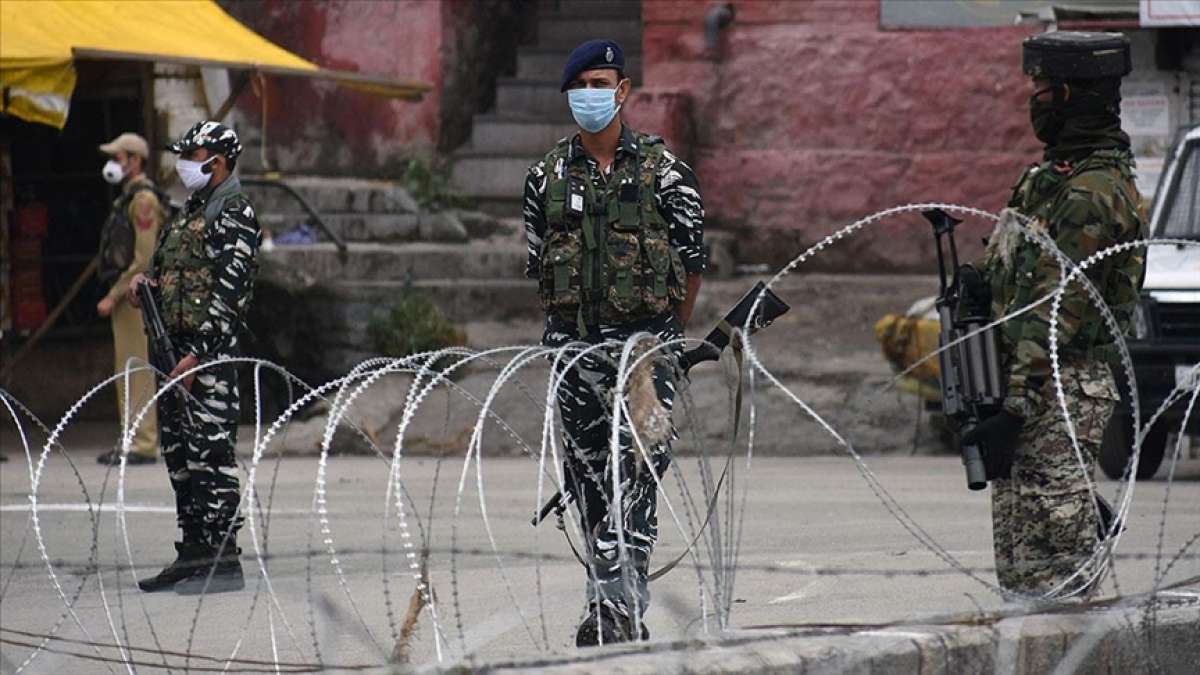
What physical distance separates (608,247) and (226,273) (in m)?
2.28

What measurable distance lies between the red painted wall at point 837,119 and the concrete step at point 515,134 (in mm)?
983

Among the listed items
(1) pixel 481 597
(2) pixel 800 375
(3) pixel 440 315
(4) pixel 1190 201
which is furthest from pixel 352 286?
(1) pixel 481 597

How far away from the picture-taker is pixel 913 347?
13.7 metres

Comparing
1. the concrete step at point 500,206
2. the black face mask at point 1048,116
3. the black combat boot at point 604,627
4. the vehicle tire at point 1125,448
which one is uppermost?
the black face mask at point 1048,116

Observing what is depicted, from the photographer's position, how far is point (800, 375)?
581 inches

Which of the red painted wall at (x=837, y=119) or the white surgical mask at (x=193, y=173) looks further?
the red painted wall at (x=837, y=119)

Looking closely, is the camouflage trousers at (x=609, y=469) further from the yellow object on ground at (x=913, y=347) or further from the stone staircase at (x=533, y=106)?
the stone staircase at (x=533, y=106)

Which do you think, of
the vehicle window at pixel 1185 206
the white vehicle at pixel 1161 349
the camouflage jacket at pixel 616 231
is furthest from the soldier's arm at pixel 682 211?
the vehicle window at pixel 1185 206

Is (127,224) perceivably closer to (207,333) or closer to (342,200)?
(207,333)

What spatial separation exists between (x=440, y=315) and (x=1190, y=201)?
5678 mm

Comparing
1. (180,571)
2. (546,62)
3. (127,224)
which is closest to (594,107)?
(180,571)

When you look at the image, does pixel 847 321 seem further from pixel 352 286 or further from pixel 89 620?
pixel 89 620

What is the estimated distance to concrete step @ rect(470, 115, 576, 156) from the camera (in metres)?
18.1

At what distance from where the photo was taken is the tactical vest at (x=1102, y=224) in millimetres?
5852
